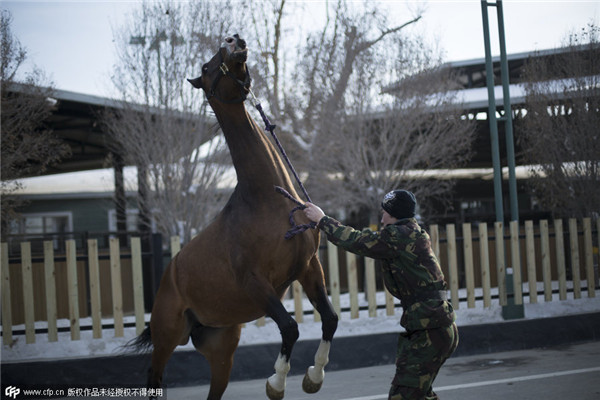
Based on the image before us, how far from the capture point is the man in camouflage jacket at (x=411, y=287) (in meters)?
3.76

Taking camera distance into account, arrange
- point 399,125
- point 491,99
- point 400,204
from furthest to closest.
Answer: point 399,125 < point 491,99 < point 400,204

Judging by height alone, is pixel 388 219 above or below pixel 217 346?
above

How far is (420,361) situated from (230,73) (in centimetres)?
221

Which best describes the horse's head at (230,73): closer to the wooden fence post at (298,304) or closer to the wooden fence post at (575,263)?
the wooden fence post at (298,304)

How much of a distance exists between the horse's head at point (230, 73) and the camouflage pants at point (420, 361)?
196cm

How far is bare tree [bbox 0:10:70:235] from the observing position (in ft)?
31.6

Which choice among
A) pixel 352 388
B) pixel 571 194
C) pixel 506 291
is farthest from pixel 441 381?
pixel 571 194

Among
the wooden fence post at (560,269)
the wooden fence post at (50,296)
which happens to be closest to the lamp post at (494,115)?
the wooden fence post at (560,269)

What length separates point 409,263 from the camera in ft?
12.9

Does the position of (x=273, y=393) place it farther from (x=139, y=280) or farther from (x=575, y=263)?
(x=575, y=263)

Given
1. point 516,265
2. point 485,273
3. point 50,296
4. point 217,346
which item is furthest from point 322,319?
point 516,265

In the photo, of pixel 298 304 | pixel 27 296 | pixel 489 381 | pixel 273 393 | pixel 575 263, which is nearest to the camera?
pixel 273 393

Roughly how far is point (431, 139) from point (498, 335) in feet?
18.9

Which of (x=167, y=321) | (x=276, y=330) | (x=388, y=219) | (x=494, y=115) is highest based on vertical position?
(x=494, y=115)
